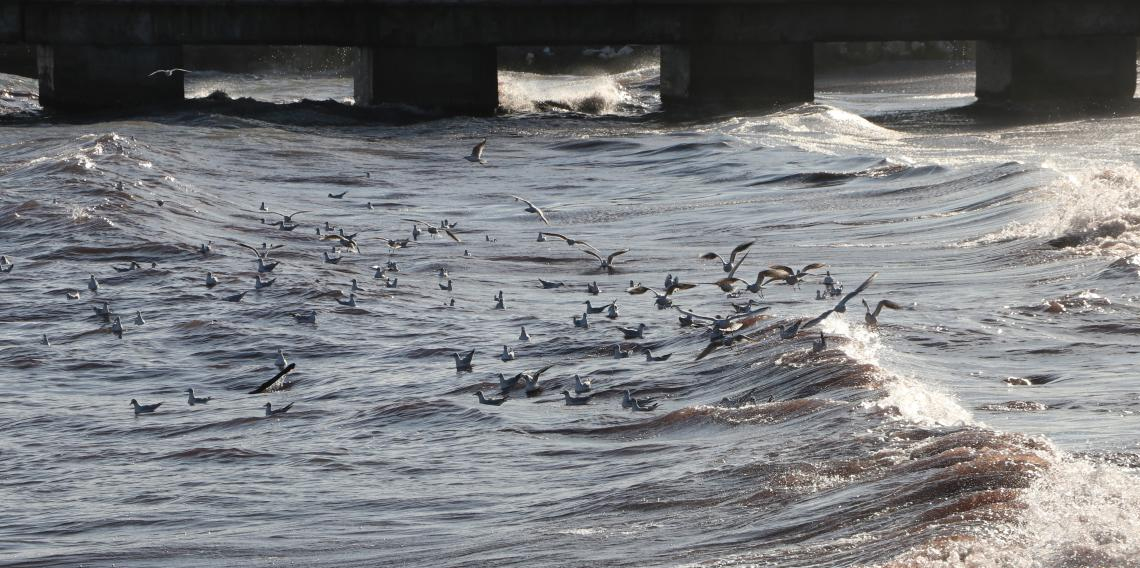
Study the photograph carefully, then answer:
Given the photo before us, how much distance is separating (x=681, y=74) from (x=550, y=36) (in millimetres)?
4789

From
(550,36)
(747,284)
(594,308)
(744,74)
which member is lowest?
(594,308)

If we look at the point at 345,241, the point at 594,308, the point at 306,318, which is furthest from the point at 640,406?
the point at 345,241

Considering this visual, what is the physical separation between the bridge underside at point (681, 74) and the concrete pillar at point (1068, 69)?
29mm

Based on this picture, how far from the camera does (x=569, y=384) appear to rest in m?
11.8

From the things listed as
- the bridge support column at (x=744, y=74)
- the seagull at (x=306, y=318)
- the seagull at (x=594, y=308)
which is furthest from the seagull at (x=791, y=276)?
the bridge support column at (x=744, y=74)

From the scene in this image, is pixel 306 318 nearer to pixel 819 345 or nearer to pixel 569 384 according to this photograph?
pixel 569 384

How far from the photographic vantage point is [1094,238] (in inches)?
715

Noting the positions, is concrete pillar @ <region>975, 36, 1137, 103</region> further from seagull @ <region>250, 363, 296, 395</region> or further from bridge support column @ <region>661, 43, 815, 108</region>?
seagull @ <region>250, 363, 296, 395</region>

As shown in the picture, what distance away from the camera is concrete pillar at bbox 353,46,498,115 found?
4366 cm

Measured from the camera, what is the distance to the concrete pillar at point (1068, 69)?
47.7 metres

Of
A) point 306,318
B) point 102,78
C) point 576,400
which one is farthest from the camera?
point 102,78

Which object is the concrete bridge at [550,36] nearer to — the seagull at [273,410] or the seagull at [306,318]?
the seagull at [306,318]

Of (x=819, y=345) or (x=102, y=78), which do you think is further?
(x=102, y=78)

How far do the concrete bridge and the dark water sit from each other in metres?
16.0
